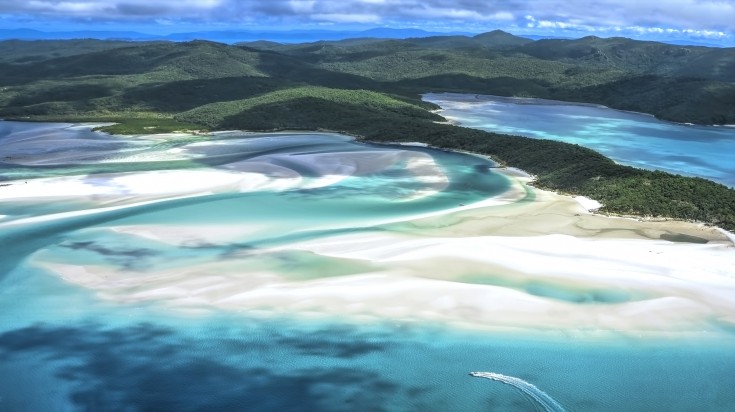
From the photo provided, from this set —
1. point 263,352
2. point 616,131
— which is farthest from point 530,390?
point 616,131

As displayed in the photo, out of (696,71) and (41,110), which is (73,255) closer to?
(41,110)

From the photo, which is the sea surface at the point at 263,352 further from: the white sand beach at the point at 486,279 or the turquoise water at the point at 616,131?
the turquoise water at the point at 616,131

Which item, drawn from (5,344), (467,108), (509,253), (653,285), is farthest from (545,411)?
(467,108)

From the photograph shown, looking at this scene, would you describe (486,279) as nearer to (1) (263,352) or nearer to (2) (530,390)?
(2) (530,390)

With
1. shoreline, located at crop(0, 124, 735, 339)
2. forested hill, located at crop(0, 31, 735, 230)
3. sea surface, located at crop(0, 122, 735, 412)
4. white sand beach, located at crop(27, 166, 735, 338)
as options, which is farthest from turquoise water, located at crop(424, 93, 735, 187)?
sea surface, located at crop(0, 122, 735, 412)

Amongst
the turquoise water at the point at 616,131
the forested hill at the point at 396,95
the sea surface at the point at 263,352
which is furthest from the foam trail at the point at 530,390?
the turquoise water at the point at 616,131
